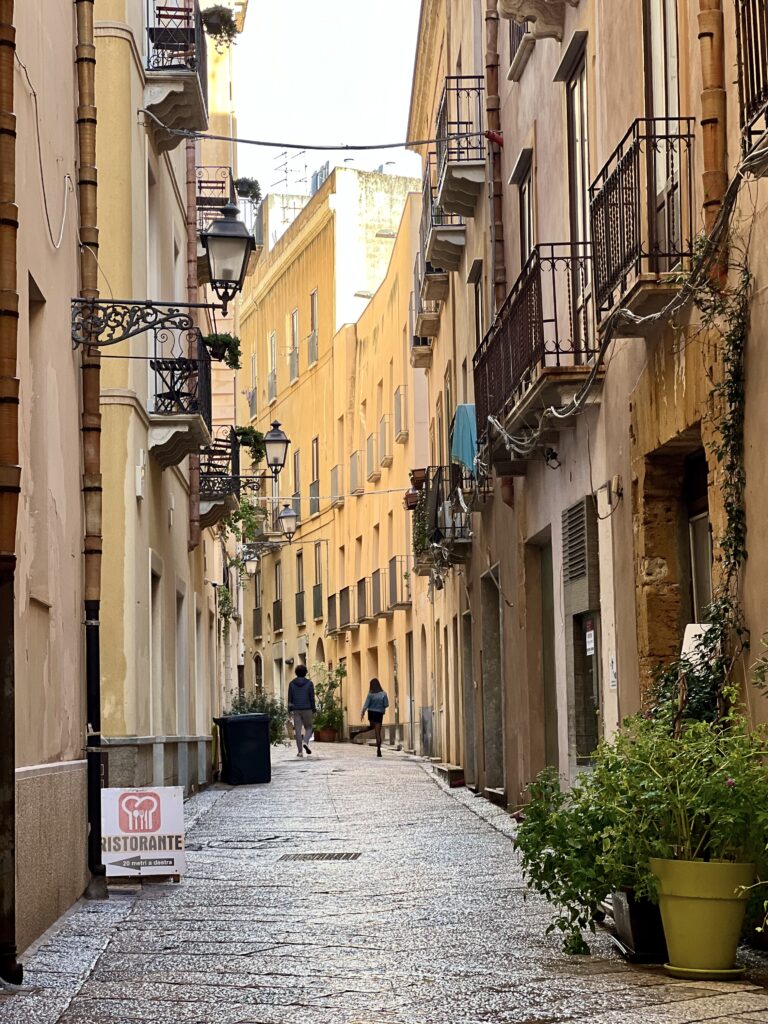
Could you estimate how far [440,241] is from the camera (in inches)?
866

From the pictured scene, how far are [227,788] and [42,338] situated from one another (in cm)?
1389

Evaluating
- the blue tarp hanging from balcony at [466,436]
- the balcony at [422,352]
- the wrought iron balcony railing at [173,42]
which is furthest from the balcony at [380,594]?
the wrought iron balcony railing at [173,42]

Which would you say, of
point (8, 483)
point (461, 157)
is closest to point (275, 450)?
point (461, 157)

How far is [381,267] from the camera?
47062 millimetres

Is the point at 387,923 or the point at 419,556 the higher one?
the point at 419,556

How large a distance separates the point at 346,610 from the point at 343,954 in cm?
3667

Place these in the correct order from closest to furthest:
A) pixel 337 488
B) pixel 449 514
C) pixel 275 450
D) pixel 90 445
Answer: pixel 90 445 → pixel 449 514 → pixel 275 450 → pixel 337 488

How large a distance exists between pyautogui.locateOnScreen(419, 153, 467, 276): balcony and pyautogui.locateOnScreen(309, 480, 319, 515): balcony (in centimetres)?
2445

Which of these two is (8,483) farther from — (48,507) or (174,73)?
(174,73)

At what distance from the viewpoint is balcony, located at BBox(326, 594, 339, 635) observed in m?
46.2

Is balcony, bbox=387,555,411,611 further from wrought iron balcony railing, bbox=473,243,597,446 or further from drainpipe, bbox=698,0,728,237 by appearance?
drainpipe, bbox=698,0,728,237

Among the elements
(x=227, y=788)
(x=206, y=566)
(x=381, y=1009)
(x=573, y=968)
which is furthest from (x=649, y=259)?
(x=206, y=566)

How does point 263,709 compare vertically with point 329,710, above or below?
above

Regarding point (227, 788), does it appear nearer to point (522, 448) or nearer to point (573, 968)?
point (522, 448)
